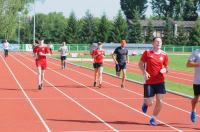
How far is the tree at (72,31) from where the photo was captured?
9038 cm


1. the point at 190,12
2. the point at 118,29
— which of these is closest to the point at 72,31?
the point at 118,29

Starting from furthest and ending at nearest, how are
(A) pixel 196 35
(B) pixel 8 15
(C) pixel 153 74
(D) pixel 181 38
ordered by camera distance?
(D) pixel 181 38
(A) pixel 196 35
(B) pixel 8 15
(C) pixel 153 74

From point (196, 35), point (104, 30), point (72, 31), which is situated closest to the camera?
point (196, 35)

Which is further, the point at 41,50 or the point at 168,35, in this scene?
the point at 168,35

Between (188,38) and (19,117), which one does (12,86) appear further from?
(188,38)

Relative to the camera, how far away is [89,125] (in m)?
11.2

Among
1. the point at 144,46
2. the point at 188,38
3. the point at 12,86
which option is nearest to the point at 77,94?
the point at 12,86

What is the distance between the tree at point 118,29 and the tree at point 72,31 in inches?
243

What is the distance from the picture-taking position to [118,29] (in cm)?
8881

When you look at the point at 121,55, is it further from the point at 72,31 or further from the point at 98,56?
the point at 72,31

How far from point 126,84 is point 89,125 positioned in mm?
11190

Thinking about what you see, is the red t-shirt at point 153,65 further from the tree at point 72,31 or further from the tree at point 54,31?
the tree at point 54,31

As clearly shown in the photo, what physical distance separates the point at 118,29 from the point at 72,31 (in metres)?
7.95

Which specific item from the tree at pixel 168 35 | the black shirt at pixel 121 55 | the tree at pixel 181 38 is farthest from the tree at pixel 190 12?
the black shirt at pixel 121 55
